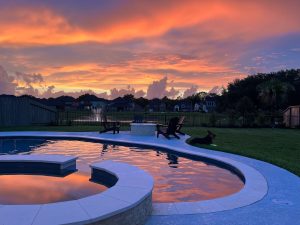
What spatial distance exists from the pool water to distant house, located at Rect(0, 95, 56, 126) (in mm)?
7266

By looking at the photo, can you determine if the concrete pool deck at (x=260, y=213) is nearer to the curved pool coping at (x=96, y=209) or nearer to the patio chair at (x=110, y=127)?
the curved pool coping at (x=96, y=209)

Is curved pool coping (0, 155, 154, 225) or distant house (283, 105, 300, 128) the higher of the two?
distant house (283, 105, 300, 128)

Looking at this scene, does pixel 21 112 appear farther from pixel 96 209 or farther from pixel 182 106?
pixel 182 106

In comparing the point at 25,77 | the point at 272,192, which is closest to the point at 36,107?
the point at 25,77

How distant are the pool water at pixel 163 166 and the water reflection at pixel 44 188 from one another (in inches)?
58.9

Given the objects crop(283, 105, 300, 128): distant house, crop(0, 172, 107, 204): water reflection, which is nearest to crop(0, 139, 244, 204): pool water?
crop(0, 172, 107, 204): water reflection

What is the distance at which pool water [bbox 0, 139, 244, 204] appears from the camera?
7016mm

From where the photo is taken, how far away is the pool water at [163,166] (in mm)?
7016

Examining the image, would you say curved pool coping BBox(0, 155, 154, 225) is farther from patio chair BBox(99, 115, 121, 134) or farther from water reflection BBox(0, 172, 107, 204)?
patio chair BBox(99, 115, 121, 134)

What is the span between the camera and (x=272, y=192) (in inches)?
251

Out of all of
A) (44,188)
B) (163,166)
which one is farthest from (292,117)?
(44,188)

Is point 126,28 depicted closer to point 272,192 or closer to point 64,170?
point 64,170

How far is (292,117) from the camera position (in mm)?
26000

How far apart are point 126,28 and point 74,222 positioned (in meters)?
14.7
